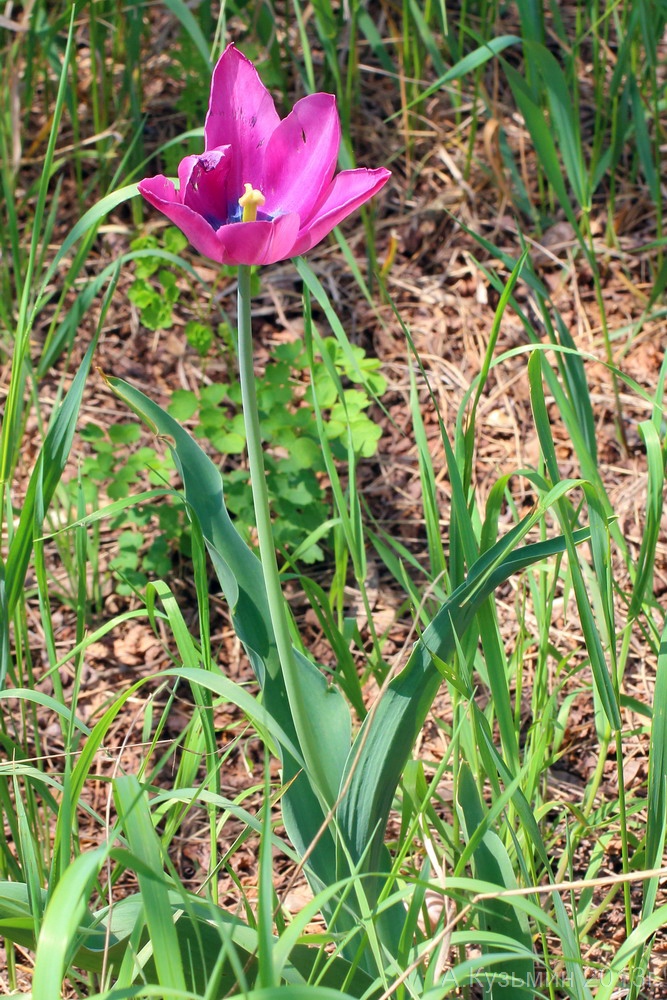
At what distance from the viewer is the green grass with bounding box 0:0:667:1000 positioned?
34.3 inches

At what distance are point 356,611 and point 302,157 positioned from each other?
3.36 feet

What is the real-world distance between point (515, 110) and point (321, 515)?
1.30m

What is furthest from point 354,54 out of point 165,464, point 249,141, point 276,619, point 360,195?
point 276,619

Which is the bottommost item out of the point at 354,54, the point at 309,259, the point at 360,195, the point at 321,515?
the point at 321,515

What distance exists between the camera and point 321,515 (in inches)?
66.4

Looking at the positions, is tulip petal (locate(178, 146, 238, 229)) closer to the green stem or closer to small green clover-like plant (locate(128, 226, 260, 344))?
the green stem

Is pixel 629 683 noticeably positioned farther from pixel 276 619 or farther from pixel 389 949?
pixel 276 619

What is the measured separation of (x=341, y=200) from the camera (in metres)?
0.81

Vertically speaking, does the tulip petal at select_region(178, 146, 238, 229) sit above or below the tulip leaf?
above

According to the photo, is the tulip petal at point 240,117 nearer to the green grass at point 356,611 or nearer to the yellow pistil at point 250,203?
the yellow pistil at point 250,203

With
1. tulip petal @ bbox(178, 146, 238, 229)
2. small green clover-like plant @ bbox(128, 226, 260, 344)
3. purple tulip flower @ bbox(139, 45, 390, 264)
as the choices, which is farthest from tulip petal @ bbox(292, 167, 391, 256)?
small green clover-like plant @ bbox(128, 226, 260, 344)

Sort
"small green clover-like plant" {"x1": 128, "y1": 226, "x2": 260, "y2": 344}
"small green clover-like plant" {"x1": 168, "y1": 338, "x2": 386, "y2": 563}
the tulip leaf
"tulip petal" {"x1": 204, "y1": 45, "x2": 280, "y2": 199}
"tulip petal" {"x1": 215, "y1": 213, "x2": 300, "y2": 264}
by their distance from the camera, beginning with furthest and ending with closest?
"small green clover-like plant" {"x1": 128, "y1": 226, "x2": 260, "y2": 344}
"small green clover-like plant" {"x1": 168, "y1": 338, "x2": 386, "y2": 563}
the tulip leaf
"tulip petal" {"x1": 204, "y1": 45, "x2": 280, "y2": 199}
"tulip petal" {"x1": 215, "y1": 213, "x2": 300, "y2": 264}

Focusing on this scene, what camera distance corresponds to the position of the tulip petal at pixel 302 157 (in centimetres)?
84

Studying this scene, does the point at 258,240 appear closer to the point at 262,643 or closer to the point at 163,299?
the point at 262,643
